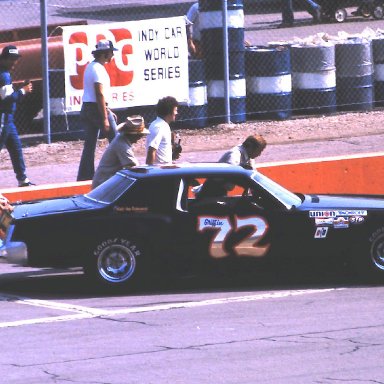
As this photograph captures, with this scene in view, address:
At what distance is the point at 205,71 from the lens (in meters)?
19.9

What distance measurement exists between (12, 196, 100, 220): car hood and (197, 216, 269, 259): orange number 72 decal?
105 cm

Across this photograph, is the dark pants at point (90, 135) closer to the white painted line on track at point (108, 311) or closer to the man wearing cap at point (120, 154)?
the man wearing cap at point (120, 154)

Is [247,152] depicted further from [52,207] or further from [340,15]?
[340,15]

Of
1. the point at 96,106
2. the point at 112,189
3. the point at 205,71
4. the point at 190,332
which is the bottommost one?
the point at 190,332

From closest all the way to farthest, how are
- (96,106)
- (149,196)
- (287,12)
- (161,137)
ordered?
(149,196) < (161,137) < (96,106) < (287,12)

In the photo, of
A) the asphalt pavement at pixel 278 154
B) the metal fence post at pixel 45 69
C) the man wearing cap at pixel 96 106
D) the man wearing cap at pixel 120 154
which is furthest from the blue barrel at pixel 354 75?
the man wearing cap at pixel 120 154

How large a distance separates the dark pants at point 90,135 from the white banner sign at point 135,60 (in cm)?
295

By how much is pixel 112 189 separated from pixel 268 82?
8319 millimetres

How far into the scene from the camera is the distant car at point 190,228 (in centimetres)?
1154

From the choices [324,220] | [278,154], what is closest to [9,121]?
[278,154]

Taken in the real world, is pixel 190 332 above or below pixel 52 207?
below

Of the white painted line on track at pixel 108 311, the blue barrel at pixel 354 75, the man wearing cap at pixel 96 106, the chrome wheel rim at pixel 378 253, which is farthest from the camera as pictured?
the blue barrel at pixel 354 75

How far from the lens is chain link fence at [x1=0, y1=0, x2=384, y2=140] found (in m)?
18.7

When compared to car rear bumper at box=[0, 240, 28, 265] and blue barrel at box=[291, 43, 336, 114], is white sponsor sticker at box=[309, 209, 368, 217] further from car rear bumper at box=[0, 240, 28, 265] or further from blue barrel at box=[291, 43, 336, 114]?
blue barrel at box=[291, 43, 336, 114]
